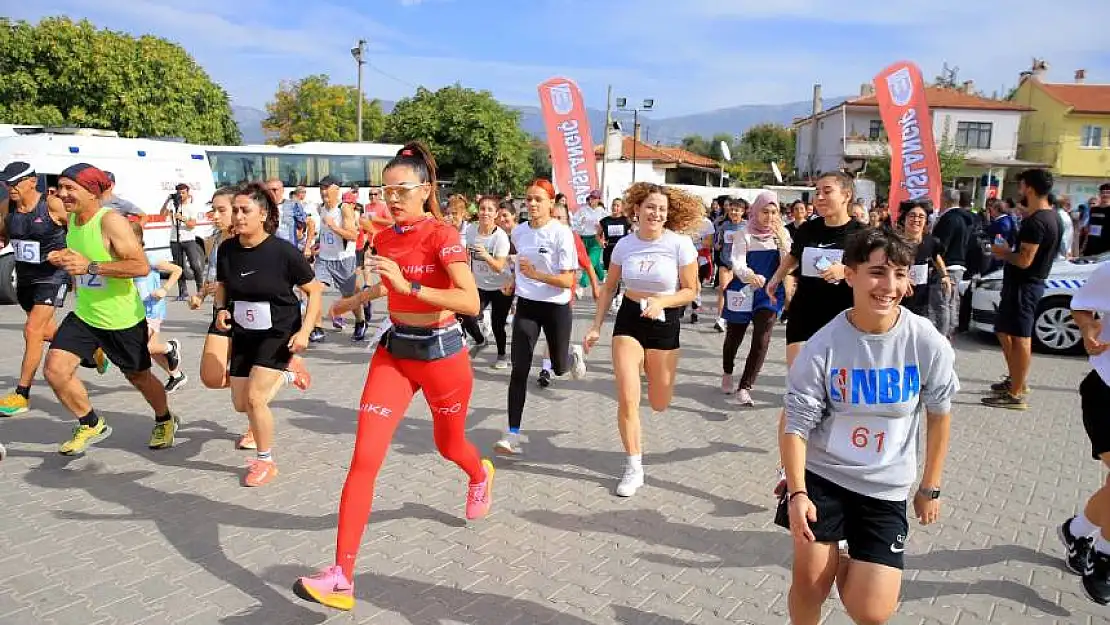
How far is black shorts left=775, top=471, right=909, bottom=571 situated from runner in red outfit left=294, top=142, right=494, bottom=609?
5.58ft

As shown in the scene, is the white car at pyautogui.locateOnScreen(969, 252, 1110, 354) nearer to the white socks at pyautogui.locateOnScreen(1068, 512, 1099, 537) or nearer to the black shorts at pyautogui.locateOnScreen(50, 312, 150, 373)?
the white socks at pyautogui.locateOnScreen(1068, 512, 1099, 537)

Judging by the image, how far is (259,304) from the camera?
482 centimetres

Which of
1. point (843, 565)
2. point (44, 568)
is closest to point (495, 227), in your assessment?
point (44, 568)

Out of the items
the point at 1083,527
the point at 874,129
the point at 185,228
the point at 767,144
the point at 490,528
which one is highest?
the point at 767,144

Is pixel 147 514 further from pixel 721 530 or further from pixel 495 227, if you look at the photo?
pixel 495 227

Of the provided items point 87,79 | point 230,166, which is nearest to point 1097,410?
point 230,166

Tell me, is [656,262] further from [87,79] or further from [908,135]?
[87,79]

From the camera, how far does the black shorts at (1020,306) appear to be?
6.94 m

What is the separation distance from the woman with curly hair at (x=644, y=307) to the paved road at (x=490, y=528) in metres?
0.50

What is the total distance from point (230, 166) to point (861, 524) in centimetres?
2461

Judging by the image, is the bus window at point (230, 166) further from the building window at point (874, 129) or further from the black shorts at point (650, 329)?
the building window at point (874, 129)

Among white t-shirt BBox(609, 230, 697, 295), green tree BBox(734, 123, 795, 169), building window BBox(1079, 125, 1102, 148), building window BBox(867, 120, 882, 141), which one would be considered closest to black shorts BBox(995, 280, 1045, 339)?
white t-shirt BBox(609, 230, 697, 295)

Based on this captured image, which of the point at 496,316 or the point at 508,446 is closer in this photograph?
the point at 508,446

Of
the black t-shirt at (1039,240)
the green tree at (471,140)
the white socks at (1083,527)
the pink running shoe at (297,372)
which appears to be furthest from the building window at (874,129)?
the pink running shoe at (297,372)
